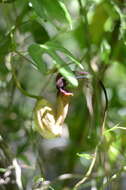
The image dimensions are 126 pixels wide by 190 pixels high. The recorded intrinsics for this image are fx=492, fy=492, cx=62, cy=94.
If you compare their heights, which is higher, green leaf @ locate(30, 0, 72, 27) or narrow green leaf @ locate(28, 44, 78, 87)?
green leaf @ locate(30, 0, 72, 27)

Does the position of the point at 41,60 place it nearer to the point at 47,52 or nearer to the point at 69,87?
the point at 47,52

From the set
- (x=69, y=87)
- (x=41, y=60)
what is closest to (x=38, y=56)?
(x=41, y=60)

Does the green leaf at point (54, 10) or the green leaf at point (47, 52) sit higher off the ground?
the green leaf at point (54, 10)

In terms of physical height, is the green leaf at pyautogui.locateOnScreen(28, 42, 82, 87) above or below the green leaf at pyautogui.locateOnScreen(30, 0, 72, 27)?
below

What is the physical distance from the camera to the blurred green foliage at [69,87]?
0.75 meters

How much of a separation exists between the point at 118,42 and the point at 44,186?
1.64 ft

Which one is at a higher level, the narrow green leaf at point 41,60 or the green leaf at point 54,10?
the green leaf at point 54,10

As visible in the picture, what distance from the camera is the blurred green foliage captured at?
0.75 meters

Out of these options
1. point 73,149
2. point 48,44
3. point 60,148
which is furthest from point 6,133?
point 48,44

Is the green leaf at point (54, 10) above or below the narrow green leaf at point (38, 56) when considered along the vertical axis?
above

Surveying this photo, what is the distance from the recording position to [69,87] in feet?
2.66

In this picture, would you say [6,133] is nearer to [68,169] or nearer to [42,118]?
[68,169]

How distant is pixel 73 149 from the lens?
1333mm

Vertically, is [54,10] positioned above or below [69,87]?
above
